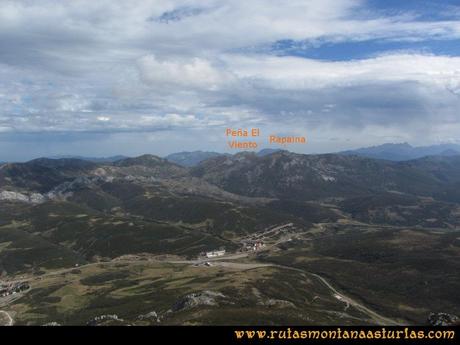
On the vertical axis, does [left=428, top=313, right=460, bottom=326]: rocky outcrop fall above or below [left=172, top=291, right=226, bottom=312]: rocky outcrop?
below

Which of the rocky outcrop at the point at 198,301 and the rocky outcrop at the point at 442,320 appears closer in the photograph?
the rocky outcrop at the point at 442,320

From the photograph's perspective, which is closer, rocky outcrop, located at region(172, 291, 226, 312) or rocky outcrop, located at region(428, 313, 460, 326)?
rocky outcrop, located at region(428, 313, 460, 326)

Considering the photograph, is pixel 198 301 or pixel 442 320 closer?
pixel 442 320

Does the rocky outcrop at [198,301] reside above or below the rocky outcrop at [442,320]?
above

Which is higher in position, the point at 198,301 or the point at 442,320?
the point at 198,301
